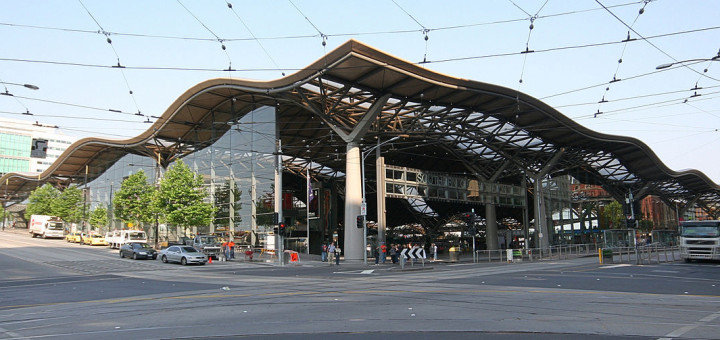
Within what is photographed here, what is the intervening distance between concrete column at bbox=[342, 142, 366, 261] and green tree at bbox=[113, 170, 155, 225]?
1207 inches

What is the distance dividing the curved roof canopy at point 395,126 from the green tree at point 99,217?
737cm

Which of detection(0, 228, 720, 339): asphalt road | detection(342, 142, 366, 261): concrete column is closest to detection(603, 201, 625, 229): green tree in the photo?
detection(342, 142, 366, 261): concrete column

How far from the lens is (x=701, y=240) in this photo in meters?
34.6

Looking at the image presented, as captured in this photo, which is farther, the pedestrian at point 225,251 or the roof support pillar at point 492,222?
the roof support pillar at point 492,222

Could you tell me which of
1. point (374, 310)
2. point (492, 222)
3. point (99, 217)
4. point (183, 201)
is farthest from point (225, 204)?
point (374, 310)

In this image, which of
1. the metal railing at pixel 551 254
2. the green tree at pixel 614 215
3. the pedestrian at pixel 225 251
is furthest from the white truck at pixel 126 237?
the green tree at pixel 614 215

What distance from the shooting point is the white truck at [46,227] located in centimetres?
7519

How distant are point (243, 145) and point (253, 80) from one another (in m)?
9.87

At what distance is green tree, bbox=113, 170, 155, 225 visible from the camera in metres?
63.5

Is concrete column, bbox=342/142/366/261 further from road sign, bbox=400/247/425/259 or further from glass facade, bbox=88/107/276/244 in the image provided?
glass facade, bbox=88/107/276/244

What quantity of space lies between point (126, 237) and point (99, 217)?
24.2 meters

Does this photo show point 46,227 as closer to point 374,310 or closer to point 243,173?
point 243,173

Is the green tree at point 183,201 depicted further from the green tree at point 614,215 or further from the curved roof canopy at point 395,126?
the green tree at point 614,215

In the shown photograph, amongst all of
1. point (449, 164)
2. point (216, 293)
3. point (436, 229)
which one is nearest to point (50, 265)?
point (216, 293)
